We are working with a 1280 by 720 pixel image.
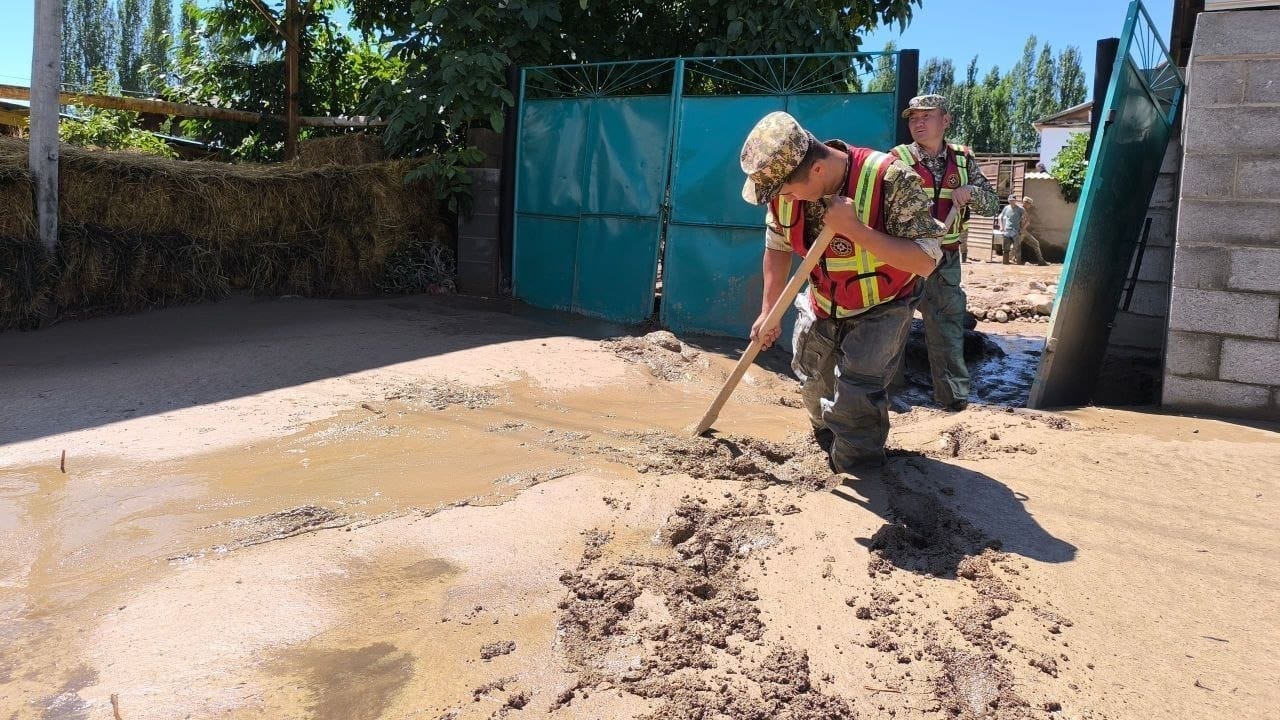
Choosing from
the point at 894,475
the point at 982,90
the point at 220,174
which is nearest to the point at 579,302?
the point at 220,174

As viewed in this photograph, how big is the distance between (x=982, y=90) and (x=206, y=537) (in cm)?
6021

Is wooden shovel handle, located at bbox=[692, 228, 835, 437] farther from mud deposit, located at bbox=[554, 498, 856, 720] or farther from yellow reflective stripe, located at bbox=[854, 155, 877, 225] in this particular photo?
mud deposit, located at bbox=[554, 498, 856, 720]

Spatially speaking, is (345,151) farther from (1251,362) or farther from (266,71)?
(1251,362)

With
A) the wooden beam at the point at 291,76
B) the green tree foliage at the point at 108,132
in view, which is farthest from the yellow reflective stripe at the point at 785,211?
the wooden beam at the point at 291,76

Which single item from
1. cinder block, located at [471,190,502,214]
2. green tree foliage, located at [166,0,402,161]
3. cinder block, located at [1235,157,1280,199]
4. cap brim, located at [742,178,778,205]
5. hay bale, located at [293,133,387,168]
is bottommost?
cap brim, located at [742,178,778,205]

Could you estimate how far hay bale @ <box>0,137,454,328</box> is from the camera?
6613 mm

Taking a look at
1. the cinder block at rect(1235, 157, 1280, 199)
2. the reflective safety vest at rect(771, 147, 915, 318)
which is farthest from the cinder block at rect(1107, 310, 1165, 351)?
the reflective safety vest at rect(771, 147, 915, 318)

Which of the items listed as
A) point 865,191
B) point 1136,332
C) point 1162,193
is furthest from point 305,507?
point 1162,193

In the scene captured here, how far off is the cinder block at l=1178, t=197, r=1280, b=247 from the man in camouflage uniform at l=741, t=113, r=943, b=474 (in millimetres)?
2053

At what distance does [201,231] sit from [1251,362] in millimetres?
7477

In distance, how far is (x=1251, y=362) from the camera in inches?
187

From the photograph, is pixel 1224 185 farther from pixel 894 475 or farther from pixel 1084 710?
pixel 1084 710

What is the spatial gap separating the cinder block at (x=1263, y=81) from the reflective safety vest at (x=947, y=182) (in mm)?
1411

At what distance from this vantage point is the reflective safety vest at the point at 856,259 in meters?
3.29
